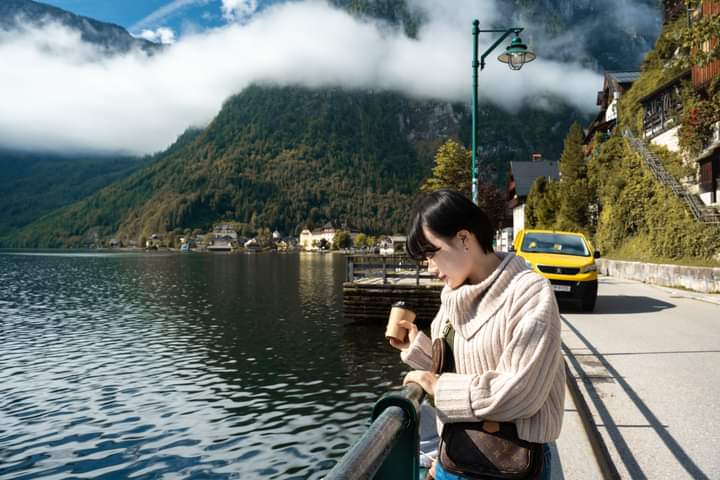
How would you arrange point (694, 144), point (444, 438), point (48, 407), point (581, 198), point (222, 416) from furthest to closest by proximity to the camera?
point (581, 198) < point (694, 144) < point (48, 407) < point (222, 416) < point (444, 438)

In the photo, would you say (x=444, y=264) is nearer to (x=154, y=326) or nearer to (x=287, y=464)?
(x=287, y=464)

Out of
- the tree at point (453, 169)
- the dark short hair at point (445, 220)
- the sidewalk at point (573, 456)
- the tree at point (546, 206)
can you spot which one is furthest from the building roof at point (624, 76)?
the dark short hair at point (445, 220)

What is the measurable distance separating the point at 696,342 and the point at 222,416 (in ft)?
33.6

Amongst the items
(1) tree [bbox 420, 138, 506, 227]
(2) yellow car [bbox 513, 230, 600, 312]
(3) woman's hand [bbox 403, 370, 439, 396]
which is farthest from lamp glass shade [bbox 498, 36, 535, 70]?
(1) tree [bbox 420, 138, 506, 227]

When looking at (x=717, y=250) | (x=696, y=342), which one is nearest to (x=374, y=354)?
(x=696, y=342)

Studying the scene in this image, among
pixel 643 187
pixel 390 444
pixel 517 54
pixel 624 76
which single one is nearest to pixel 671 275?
pixel 643 187

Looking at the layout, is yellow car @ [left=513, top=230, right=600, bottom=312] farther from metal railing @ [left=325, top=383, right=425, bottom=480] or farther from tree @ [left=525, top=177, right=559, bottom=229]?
tree @ [left=525, top=177, right=559, bottom=229]

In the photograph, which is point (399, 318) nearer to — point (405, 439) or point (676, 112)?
point (405, 439)

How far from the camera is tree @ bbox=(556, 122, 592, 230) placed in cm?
4288

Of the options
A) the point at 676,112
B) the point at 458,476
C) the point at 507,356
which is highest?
the point at 676,112

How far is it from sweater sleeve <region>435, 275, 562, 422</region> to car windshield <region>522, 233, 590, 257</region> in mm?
15308

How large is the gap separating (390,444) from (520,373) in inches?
19.0

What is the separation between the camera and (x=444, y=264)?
2000 millimetres

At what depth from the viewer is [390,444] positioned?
1664 mm
